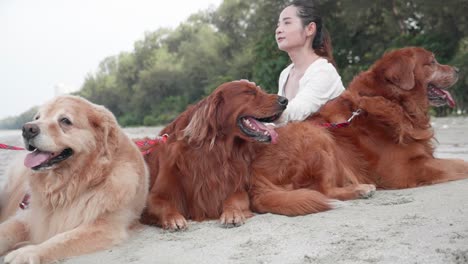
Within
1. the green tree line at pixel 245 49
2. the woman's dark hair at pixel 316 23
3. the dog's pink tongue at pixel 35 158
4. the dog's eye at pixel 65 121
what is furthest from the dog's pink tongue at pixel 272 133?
the green tree line at pixel 245 49

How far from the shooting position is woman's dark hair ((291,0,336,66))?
601 cm

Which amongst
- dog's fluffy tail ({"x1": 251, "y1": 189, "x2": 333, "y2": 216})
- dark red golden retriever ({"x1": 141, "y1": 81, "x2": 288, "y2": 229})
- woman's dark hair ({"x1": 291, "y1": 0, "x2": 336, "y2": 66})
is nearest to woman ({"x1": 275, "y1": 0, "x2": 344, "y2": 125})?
woman's dark hair ({"x1": 291, "y1": 0, "x2": 336, "y2": 66})

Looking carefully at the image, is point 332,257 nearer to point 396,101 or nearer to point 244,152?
point 244,152

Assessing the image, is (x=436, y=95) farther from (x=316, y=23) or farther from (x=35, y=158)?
(x=35, y=158)

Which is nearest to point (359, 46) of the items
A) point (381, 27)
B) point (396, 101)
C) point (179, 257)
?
point (381, 27)

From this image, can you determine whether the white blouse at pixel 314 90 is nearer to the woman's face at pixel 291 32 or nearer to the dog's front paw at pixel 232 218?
the woman's face at pixel 291 32

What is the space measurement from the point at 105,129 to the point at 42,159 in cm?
51

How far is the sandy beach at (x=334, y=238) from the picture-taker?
9.52ft

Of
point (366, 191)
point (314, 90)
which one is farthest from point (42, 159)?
point (314, 90)

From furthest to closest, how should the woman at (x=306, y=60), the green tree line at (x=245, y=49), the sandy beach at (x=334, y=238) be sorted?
the green tree line at (x=245, y=49)
the woman at (x=306, y=60)
the sandy beach at (x=334, y=238)

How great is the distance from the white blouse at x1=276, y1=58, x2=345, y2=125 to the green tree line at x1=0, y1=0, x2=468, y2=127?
15.4ft

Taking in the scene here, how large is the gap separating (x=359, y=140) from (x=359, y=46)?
25.4 metres

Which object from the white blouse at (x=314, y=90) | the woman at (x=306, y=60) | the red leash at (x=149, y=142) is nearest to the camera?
the red leash at (x=149, y=142)

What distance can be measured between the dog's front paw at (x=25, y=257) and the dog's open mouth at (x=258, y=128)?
1.86 meters
